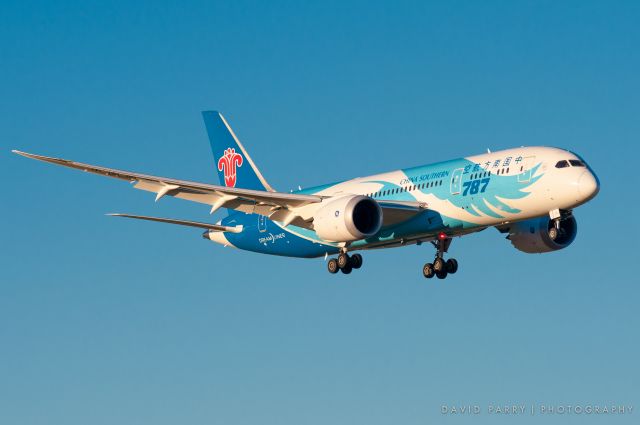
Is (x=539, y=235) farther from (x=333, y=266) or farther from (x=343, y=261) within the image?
(x=333, y=266)

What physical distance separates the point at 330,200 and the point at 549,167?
389 inches

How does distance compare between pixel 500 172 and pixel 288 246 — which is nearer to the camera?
pixel 500 172

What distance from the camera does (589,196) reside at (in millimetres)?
52469

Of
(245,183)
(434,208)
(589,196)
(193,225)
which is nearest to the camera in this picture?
(589,196)

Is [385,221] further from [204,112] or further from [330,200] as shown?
[204,112]

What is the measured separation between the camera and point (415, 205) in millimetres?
56906

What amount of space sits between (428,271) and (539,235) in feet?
17.2

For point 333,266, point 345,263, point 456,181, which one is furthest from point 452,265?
point 456,181

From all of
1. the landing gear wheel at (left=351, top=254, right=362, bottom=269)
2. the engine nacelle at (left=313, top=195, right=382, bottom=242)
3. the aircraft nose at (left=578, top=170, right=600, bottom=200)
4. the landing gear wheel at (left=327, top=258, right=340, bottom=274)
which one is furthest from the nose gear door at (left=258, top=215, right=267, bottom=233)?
the aircraft nose at (left=578, top=170, right=600, bottom=200)

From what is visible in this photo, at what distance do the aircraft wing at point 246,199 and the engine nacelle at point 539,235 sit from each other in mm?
6453

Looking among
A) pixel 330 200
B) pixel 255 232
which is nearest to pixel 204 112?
pixel 255 232

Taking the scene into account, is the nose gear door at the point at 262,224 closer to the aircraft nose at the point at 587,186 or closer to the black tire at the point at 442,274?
the black tire at the point at 442,274

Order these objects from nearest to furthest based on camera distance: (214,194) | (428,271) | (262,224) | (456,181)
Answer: (456,181)
(214,194)
(428,271)
(262,224)

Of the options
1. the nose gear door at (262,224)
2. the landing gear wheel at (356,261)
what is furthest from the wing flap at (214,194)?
the nose gear door at (262,224)
